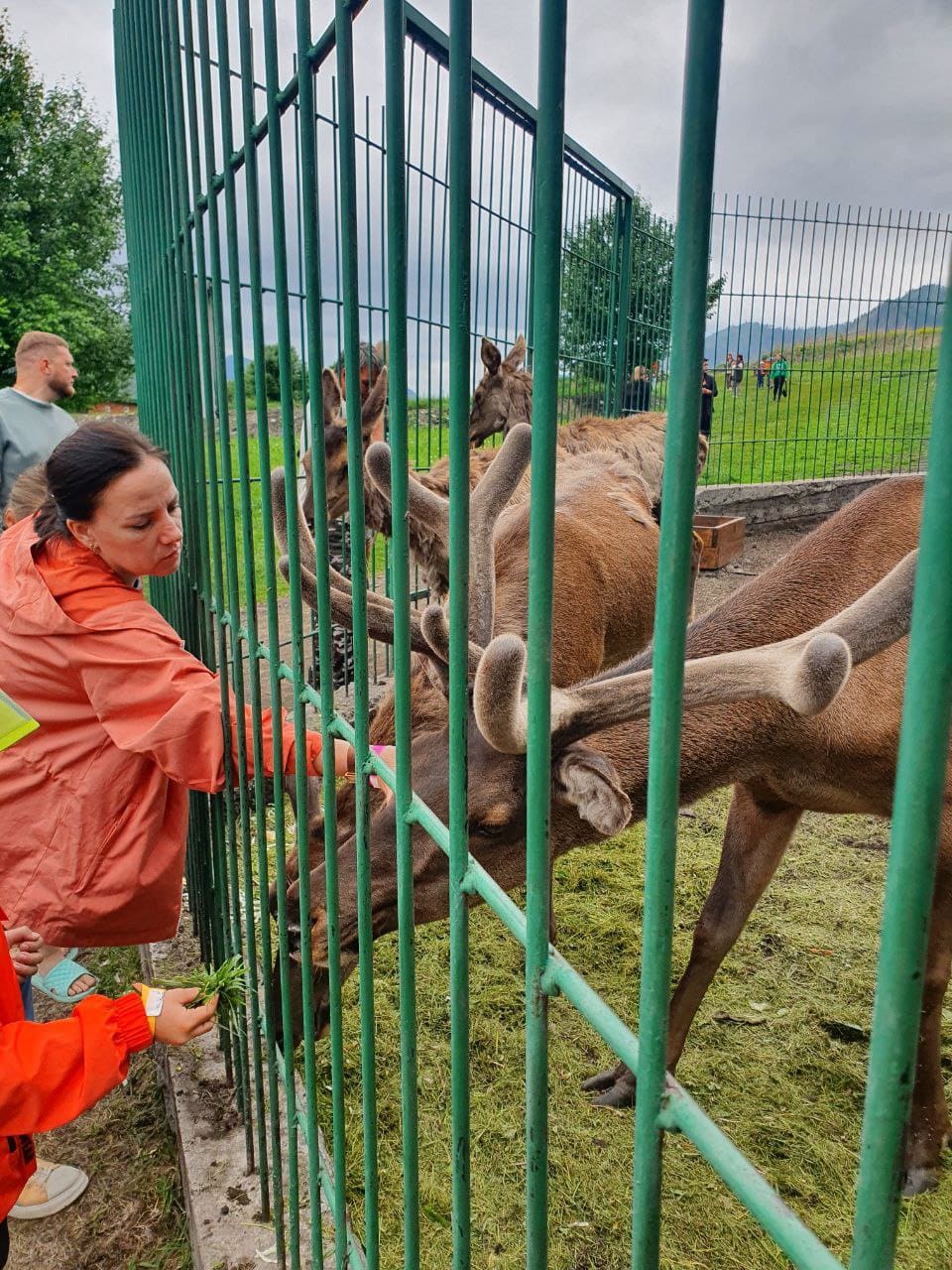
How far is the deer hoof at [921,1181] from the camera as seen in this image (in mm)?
2754

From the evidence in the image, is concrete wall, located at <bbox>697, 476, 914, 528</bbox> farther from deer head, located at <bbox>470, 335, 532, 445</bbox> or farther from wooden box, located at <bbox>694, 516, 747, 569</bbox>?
deer head, located at <bbox>470, 335, 532, 445</bbox>

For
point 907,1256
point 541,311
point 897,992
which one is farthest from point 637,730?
point 897,992

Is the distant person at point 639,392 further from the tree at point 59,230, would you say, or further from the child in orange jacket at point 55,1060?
the tree at point 59,230

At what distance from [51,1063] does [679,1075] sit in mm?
2224

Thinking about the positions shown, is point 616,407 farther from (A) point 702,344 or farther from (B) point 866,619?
(A) point 702,344

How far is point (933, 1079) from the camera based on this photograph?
2.85 metres

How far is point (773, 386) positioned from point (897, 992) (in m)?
11.8

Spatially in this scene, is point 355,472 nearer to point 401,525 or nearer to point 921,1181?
point 401,525

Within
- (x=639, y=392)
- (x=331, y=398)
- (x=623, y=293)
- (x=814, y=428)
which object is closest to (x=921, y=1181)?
(x=331, y=398)

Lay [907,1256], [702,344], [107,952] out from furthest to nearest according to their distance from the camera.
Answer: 1. [107,952]
2. [907,1256]
3. [702,344]

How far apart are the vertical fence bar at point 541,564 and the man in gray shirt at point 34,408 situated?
460 centimetres

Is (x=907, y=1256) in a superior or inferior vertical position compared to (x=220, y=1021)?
inferior

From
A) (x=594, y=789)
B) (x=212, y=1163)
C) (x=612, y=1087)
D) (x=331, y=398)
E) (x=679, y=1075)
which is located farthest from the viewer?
(x=331, y=398)

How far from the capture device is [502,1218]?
2.65 metres
